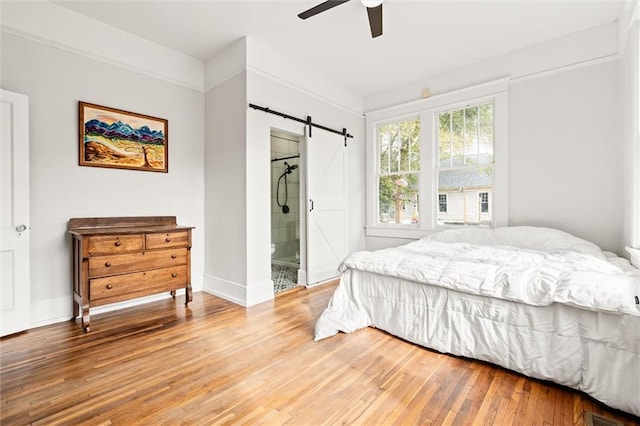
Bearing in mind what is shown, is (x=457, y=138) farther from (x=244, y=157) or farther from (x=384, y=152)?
(x=244, y=157)

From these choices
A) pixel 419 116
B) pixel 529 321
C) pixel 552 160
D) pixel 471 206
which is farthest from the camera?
pixel 419 116

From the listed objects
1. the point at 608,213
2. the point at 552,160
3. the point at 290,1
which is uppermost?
the point at 290,1

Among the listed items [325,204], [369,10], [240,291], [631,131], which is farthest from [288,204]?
[631,131]

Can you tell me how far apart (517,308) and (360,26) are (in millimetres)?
3009

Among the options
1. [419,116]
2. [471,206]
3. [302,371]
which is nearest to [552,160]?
[471,206]

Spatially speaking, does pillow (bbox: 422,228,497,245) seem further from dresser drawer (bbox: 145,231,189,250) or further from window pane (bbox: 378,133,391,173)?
dresser drawer (bbox: 145,231,189,250)

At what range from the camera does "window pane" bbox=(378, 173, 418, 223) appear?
4715 millimetres

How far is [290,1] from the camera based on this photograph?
2826 mm

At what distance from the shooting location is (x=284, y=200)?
5887mm

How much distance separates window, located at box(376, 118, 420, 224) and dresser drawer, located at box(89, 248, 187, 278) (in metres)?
3.16

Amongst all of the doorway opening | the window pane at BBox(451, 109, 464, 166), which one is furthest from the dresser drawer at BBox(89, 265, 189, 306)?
the window pane at BBox(451, 109, 464, 166)

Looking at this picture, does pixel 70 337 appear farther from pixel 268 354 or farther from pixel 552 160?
pixel 552 160

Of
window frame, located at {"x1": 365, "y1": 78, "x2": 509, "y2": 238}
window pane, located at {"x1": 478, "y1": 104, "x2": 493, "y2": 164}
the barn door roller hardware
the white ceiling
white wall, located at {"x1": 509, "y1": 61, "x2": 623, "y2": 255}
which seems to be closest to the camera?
the white ceiling

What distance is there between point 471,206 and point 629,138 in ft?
5.52
